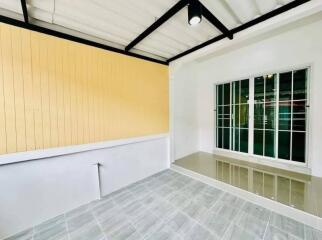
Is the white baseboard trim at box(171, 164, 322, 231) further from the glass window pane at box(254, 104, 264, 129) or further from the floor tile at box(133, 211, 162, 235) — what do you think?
the glass window pane at box(254, 104, 264, 129)

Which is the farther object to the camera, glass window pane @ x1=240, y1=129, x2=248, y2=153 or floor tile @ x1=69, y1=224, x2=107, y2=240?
glass window pane @ x1=240, y1=129, x2=248, y2=153

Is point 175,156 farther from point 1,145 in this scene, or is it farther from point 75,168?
point 1,145

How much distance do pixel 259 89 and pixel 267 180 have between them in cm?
206

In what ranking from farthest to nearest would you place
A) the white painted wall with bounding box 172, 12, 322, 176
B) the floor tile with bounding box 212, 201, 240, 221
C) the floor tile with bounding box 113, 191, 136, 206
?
the white painted wall with bounding box 172, 12, 322, 176
the floor tile with bounding box 113, 191, 136, 206
the floor tile with bounding box 212, 201, 240, 221

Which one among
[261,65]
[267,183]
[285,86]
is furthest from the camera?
[261,65]

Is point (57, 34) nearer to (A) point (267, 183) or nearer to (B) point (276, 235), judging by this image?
(B) point (276, 235)

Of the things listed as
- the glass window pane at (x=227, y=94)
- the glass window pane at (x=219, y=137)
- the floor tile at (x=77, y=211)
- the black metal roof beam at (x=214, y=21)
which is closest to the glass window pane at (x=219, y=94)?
the glass window pane at (x=227, y=94)

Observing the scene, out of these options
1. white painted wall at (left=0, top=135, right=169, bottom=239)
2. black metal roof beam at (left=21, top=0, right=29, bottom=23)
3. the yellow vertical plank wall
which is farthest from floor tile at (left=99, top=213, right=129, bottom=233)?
black metal roof beam at (left=21, top=0, right=29, bottom=23)

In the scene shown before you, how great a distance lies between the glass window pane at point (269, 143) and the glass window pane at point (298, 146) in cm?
34

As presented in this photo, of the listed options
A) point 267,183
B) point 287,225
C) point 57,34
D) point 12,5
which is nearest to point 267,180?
point 267,183

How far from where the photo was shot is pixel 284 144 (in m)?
3.14

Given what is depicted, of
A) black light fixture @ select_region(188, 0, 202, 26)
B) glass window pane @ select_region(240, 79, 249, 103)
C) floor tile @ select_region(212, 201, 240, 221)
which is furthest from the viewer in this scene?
glass window pane @ select_region(240, 79, 249, 103)

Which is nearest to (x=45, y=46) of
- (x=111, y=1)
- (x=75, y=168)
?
(x=111, y=1)

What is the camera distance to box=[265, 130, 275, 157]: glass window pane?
328 centimetres
